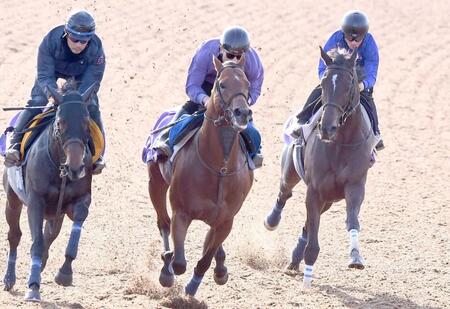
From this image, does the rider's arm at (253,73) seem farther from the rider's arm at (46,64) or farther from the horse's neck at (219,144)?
the rider's arm at (46,64)

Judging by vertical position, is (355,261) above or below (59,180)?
below

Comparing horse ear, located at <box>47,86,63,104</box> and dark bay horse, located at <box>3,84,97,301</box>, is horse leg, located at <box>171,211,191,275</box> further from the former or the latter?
horse ear, located at <box>47,86,63,104</box>

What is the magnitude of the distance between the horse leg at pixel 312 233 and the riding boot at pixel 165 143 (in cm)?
154

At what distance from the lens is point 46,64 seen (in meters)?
11.0

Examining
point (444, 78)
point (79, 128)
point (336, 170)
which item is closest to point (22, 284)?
point (79, 128)

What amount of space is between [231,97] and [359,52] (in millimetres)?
3065

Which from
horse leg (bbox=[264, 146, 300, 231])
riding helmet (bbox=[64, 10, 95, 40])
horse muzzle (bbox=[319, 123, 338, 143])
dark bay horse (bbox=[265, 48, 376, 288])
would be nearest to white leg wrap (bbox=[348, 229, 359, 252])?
dark bay horse (bbox=[265, 48, 376, 288])

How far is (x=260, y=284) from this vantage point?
1226 cm

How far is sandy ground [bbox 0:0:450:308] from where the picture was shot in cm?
1197

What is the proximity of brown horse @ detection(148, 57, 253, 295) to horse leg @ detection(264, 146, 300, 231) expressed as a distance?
7.83 ft

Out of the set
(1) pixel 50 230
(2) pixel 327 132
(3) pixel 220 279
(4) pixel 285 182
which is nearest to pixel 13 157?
(1) pixel 50 230

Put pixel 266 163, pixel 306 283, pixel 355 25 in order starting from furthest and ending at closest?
1. pixel 266 163
2. pixel 355 25
3. pixel 306 283

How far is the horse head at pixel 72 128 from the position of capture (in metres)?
9.93

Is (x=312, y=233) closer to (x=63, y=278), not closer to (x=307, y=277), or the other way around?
(x=307, y=277)
